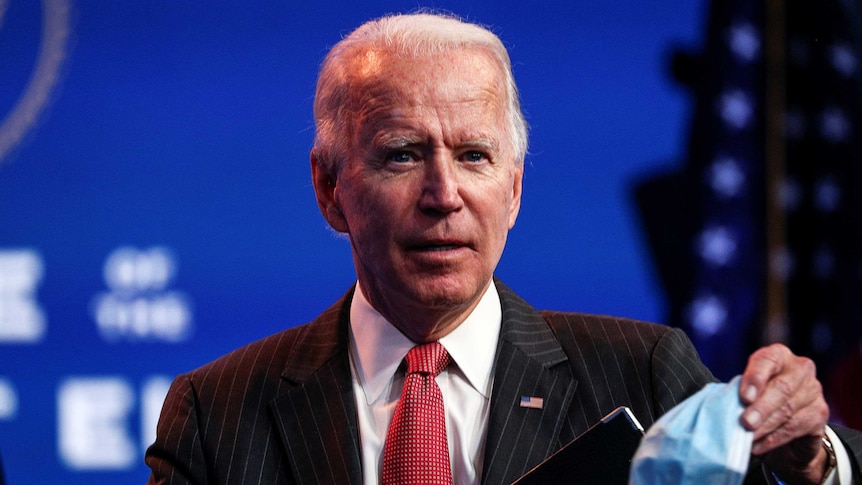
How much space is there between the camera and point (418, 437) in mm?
1619

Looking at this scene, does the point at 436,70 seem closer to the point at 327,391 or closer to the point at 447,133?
the point at 447,133

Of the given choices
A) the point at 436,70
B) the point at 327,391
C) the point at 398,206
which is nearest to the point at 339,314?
the point at 327,391

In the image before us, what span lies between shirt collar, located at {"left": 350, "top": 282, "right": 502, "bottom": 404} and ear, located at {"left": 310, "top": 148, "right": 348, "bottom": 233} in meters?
0.17

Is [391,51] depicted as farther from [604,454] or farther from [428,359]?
[604,454]

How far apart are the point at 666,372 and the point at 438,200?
1.61ft

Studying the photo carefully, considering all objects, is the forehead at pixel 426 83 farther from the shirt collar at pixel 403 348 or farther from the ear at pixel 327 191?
the shirt collar at pixel 403 348

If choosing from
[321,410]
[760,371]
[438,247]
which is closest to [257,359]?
[321,410]

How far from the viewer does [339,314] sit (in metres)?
1.89

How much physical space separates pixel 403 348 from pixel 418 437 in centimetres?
20

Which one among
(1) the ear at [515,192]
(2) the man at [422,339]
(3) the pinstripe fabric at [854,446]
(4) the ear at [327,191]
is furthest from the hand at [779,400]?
(4) the ear at [327,191]

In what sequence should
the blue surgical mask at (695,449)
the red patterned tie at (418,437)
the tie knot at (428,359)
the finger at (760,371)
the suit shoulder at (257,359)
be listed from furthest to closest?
the suit shoulder at (257,359) < the tie knot at (428,359) < the red patterned tie at (418,437) < the finger at (760,371) < the blue surgical mask at (695,449)

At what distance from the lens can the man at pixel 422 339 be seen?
1655 mm

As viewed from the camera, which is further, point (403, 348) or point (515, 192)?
point (515, 192)

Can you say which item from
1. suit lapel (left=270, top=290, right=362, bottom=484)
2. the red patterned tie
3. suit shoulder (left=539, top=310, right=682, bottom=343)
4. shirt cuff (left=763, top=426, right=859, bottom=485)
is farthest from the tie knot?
shirt cuff (left=763, top=426, right=859, bottom=485)
